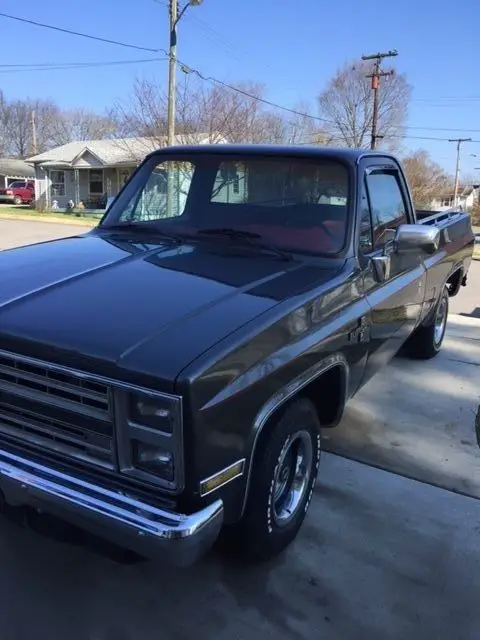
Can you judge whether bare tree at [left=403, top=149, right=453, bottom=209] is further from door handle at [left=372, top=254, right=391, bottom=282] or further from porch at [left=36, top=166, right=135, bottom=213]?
door handle at [left=372, top=254, right=391, bottom=282]

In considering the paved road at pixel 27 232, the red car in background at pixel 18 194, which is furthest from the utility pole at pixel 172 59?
the red car in background at pixel 18 194

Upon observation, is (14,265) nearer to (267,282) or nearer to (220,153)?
(267,282)

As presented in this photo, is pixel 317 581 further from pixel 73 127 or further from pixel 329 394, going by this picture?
pixel 73 127

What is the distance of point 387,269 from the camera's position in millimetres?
3605

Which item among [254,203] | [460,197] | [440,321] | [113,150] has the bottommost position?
[460,197]


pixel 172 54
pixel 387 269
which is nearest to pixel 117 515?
pixel 387 269

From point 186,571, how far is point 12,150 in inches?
3406

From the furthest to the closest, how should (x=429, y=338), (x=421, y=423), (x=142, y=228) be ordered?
(x=429, y=338)
(x=421, y=423)
(x=142, y=228)

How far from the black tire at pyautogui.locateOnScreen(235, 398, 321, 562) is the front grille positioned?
0.67 metres

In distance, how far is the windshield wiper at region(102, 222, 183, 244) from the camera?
3.52m

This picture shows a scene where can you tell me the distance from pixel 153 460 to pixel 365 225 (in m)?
2.07

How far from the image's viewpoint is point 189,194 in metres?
3.92

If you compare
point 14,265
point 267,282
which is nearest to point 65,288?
point 14,265

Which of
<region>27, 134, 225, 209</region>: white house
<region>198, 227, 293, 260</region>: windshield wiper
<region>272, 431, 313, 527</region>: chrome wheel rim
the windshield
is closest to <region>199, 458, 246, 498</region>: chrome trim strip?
<region>272, 431, 313, 527</region>: chrome wheel rim
